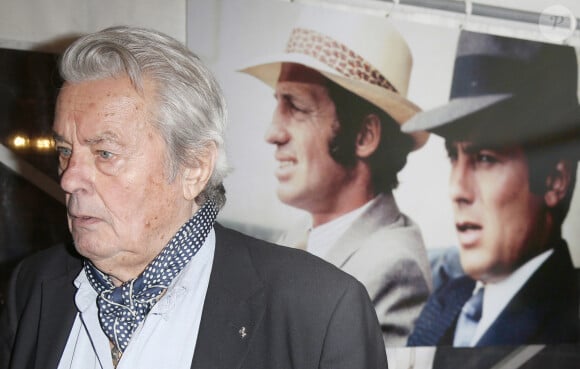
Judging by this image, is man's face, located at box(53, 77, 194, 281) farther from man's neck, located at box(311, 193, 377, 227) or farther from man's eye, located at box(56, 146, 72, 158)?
man's neck, located at box(311, 193, 377, 227)

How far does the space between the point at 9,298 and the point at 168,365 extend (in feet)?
1.46

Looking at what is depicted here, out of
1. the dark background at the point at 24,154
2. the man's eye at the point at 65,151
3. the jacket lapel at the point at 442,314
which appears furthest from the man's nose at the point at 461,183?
the man's eye at the point at 65,151

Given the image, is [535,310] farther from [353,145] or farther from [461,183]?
[353,145]

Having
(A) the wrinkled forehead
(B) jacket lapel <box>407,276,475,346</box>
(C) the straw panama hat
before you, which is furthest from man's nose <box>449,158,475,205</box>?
(A) the wrinkled forehead

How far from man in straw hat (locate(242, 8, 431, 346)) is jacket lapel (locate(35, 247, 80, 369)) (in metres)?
0.90

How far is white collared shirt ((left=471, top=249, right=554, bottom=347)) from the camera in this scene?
2182mm

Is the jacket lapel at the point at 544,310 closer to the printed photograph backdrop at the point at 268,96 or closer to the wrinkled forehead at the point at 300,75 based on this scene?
the printed photograph backdrop at the point at 268,96

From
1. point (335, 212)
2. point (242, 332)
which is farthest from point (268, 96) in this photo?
point (242, 332)

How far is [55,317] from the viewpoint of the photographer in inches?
43.9

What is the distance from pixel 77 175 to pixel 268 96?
3.37 ft

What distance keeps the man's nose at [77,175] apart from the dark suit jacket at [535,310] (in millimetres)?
1531

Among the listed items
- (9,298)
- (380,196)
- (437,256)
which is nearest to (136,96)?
(9,298)

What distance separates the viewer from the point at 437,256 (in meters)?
2.11

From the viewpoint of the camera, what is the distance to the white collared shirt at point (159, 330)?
991mm
